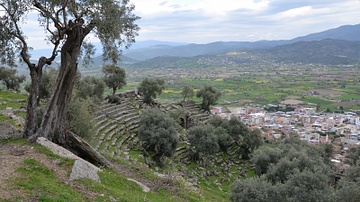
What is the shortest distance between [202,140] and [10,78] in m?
42.3

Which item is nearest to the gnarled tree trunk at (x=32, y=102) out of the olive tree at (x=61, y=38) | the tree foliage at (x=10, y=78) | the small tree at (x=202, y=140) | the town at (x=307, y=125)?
the olive tree at (x=61, y=38)

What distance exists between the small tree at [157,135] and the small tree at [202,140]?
22.9 feet

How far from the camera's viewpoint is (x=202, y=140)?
4078 cm

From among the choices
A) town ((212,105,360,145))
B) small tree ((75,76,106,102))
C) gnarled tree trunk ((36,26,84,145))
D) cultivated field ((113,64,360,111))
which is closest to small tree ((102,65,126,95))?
small tree ((75,76,106,102))

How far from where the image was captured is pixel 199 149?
133 ft

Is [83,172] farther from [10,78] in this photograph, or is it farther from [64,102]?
[10,78]

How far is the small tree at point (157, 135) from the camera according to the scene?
3363 cm

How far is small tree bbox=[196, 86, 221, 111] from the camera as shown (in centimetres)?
7056

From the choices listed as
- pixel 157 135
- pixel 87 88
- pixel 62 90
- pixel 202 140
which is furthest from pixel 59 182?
pixel 202 140

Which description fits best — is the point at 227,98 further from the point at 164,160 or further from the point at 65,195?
the point at 65,195

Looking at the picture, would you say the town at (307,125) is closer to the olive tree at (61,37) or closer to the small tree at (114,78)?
the small tree at (114,78)

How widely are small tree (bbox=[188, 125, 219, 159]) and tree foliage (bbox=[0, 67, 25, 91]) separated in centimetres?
3677

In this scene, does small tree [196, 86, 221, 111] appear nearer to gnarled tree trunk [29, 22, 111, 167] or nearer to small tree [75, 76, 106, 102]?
small tree [75, 76, 106, 102]

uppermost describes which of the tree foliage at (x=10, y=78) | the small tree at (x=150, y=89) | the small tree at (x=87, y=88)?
the tree foliage at (x=10, y=78)
